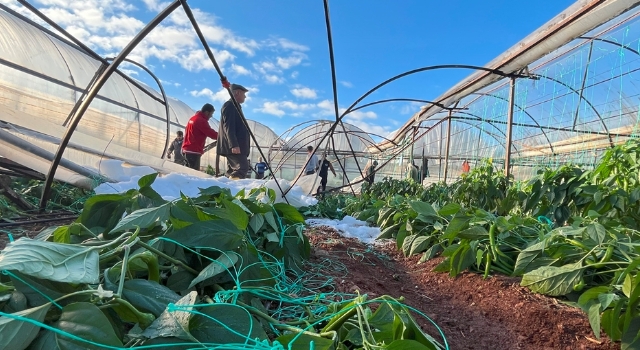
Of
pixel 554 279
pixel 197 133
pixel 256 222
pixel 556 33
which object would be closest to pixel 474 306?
pixel 554 279

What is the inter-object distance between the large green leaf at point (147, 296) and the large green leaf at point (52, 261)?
96 millimetres

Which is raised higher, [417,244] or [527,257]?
[527,257]

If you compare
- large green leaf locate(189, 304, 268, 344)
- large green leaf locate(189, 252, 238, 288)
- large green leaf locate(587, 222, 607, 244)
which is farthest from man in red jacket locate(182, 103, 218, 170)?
large green leaf locate(189, 304, 268, 344)

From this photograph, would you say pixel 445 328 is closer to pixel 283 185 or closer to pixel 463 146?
pixel 283 185

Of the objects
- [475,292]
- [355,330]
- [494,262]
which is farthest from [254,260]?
[494,262]

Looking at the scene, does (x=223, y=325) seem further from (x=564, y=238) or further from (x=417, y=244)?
(x=417, y=244)

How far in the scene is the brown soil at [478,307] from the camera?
1.37 metres

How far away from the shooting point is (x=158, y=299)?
34.1 inches

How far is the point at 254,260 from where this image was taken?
4.35 feet

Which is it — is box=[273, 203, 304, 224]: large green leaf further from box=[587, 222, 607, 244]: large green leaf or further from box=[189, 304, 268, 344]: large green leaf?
box=[587, 222, 607, 244]: large green leaf

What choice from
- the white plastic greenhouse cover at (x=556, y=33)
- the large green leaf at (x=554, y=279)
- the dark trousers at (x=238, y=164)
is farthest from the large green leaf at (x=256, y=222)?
the dark trousers at (x=238, y=164)

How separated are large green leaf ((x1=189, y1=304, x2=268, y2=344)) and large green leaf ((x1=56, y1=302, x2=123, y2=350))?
17 centimetres

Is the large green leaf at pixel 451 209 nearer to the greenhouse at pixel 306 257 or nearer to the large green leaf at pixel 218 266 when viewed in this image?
the greenhouse at pixel 306 257

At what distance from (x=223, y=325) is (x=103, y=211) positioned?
0.86 m
